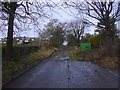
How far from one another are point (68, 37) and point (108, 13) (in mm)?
51293

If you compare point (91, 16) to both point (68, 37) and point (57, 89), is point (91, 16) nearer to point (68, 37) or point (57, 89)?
point (57, 89)

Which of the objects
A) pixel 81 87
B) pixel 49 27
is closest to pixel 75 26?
pixel 49 27

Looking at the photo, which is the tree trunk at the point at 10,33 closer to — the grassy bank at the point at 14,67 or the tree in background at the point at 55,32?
the grassy bank at the point at 14,67

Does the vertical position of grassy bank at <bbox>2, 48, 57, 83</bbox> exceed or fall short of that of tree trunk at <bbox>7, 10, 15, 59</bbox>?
it falls short

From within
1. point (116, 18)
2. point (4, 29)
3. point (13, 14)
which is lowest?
point (4, 29)

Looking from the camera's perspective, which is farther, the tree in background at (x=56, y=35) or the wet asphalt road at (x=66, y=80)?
the tree in background at (x=56, y=35)

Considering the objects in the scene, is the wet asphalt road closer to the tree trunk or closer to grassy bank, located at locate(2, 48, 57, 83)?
grassy bank, located at locate(2, 48, 57, 83)

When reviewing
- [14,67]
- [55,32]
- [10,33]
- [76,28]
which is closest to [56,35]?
[55,32]

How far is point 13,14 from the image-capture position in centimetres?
1252

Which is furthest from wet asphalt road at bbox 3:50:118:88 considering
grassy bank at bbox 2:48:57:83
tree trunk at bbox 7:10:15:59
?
tree trunk at bbox 7:10:15:59

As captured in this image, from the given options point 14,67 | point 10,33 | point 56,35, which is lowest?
point 14,67

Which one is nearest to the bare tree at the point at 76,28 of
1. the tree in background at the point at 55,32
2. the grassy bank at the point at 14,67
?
the tree in background at the point at 55,32

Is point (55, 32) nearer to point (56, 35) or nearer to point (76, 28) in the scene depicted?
point (56, 35)

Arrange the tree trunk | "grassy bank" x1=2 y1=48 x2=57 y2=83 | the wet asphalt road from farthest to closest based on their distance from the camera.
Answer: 1. the tree trunk
2. "grassy bank" x1=2 y1=48 x2=57 y2=83
3. the wet asphalt road
